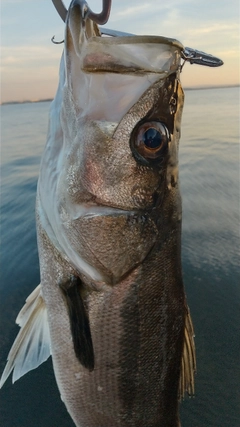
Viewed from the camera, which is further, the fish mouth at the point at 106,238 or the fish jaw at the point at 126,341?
the fish jaw at the point at 126,341

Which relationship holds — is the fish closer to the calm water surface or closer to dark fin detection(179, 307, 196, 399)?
dark fin detection(179, 307, 196, 399)

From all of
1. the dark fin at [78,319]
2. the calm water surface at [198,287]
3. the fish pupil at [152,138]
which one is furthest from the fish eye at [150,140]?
the calm water surface at [198,287]

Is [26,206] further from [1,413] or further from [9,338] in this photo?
[1,413]

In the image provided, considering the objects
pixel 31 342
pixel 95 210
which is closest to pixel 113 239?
pixel 95 210

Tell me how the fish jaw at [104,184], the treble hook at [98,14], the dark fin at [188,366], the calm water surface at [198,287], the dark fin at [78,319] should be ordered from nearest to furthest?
the treble hook at [98,14]
the fish jaw at [104,184]
the dark fin at [78,319]
the dark fin at [188,366]
the calm water surface at [198,287]

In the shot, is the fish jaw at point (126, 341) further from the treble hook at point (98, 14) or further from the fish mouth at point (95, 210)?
the treble hook at point (98, 14)

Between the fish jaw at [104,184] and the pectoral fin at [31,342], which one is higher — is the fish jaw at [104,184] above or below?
above

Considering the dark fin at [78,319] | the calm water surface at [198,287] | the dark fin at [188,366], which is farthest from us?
the calm water surface at [198,287]
